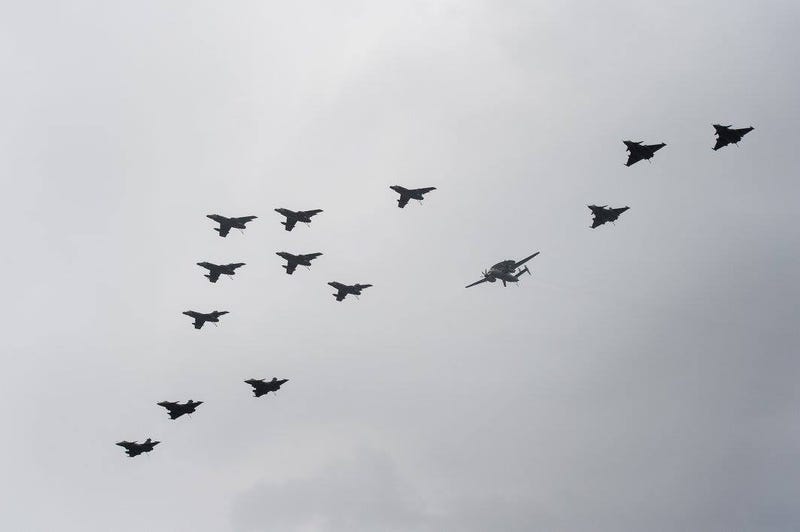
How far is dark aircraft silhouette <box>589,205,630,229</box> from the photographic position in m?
125

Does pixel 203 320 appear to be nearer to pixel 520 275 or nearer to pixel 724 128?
pixel 520 275

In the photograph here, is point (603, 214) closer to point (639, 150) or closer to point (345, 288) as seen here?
point (639, 150)

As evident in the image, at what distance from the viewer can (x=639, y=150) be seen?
11700 centimetres

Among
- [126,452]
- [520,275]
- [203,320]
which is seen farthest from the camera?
[520,275]

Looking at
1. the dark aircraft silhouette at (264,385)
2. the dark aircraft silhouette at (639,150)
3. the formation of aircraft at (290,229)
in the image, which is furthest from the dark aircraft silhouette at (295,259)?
the dark aircraft silhouette at (639,150)

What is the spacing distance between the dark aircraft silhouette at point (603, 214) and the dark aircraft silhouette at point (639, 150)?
29.4ft

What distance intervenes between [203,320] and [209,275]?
7.09 metres

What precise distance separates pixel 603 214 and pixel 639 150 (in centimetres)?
1175

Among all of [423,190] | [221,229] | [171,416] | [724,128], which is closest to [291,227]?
[221,229]

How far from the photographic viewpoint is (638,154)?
117m

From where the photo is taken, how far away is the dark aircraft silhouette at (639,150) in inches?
4582

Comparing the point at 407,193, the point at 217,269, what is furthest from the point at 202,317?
the point at 407,193

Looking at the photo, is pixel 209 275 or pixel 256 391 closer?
pixel 256 391

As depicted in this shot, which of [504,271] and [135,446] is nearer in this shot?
[135,446]
